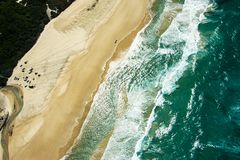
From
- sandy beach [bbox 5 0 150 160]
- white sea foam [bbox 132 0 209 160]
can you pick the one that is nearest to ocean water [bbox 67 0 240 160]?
white sea foam [bbox 132 0 209 160]

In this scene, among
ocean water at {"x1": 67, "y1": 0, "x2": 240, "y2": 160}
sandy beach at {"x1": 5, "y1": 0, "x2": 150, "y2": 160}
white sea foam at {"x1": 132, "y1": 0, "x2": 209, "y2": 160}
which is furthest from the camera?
white sea foam at {"x1": 132, "y1": 0, "x2": 209, "y2": 160}

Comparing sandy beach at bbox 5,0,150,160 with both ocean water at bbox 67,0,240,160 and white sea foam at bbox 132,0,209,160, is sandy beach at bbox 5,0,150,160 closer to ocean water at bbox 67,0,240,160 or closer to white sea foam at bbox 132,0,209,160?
ocean water at bbox 67,0,240,160

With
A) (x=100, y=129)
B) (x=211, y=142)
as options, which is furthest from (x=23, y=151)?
(x=211, y=142)

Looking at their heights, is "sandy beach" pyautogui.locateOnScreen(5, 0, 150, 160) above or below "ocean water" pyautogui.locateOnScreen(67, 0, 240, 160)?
above

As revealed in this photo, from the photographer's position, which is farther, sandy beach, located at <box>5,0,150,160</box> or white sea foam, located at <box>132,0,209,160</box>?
white sea foam, located at <box>132,0,209,160</box>

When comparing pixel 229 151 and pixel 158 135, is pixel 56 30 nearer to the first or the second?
pixel 158 135

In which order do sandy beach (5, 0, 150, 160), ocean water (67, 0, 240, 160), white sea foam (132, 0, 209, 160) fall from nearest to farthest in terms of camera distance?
ocean water (67, 0, 240, 160) < sandy beach (5, 0, 150, 160) < white sea foam (132, 0, 209, 160)

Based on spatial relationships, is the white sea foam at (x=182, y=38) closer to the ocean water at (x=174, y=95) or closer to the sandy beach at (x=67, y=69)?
the ocean water at (x=174, y=95)

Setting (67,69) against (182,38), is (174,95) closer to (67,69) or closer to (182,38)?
(182,38)
